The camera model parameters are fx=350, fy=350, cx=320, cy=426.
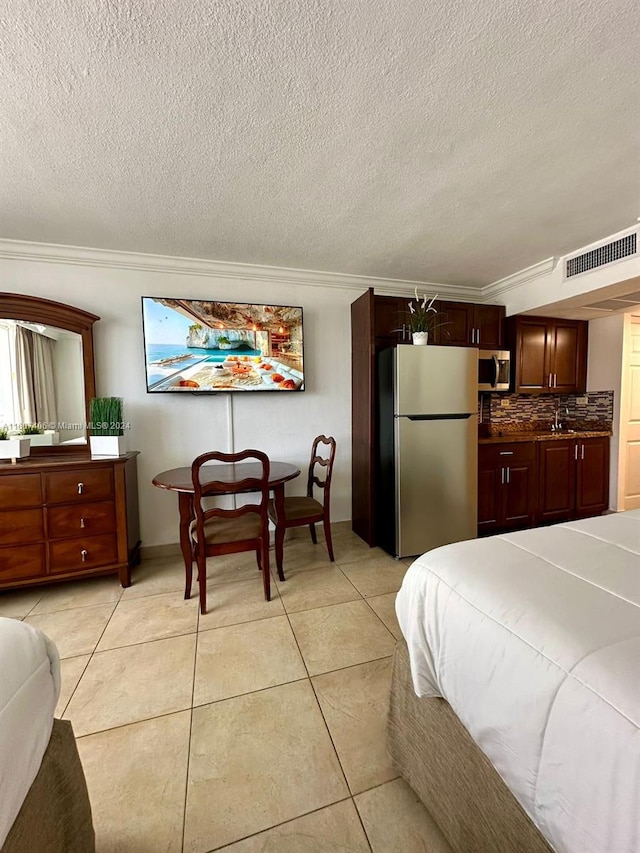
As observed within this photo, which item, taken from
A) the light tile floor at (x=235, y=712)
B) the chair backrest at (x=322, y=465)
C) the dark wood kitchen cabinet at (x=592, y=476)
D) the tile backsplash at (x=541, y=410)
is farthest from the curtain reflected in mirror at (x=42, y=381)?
the dark wood kitchen cabinet at (x=592, y=476)

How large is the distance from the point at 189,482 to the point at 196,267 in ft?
5.96

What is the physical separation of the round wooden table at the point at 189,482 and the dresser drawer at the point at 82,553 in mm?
481

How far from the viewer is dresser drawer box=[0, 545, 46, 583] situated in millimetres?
2188

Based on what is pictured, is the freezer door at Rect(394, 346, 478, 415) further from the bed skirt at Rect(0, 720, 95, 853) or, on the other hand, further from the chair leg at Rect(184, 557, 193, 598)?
the bed skirt at Rect(0, 720, 95, 853)

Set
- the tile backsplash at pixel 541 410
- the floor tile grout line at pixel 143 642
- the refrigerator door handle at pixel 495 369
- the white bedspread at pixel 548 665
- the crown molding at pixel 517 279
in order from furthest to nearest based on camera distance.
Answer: the tile backsplash at pixel 541 410, the refrigerator door handle at pixel 495 369, the crown molding at pixel 517 279, the floor tile grout line at pixel 143 642, the white bedspread at pixel 548 665

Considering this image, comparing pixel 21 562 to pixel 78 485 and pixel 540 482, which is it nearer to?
pixel 78 485

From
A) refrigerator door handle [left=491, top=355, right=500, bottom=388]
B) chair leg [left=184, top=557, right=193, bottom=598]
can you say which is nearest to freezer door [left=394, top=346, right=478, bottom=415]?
refrigerator door handle [left=491, top=355, right=500, bottom=388]

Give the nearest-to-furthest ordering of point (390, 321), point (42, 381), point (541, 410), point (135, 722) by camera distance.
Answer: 1. point (135, 722)
2. point (42, 381)
3. point (390, 321)
4. point (541, 410)

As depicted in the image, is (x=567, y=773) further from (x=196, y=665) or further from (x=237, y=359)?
(x=237, y=359)

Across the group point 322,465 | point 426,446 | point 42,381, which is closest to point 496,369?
point 426,446

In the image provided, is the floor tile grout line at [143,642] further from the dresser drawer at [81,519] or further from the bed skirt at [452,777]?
the bed skirt at [452,777]

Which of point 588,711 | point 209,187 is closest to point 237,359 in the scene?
point 209,187

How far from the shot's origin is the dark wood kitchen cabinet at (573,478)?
11.3ft

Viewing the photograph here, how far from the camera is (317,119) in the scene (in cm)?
146
